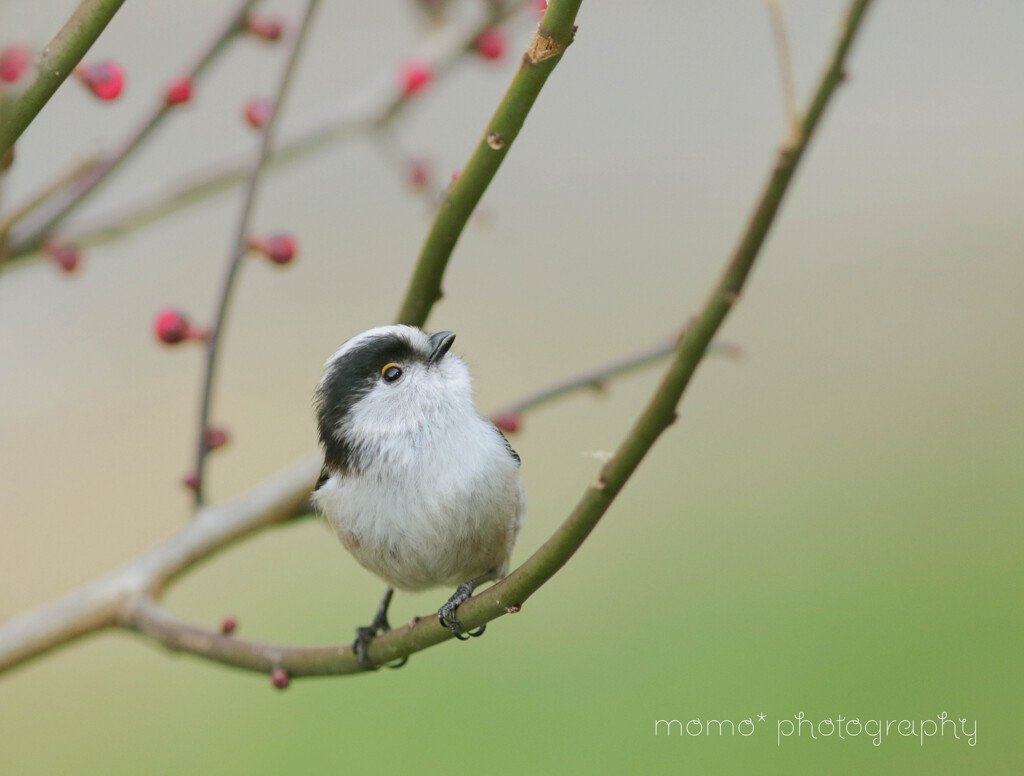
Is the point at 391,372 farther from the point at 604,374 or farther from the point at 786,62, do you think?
the point at 786,62

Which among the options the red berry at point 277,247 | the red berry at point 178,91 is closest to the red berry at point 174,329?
the red berry at point 277,247

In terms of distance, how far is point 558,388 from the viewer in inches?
76.5

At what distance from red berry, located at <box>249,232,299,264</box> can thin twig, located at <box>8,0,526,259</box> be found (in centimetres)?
38

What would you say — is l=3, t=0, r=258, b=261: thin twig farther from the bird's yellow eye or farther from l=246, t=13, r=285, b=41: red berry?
the bird's yellow eye

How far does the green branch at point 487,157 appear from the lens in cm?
106

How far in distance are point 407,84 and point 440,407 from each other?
2.29 ft

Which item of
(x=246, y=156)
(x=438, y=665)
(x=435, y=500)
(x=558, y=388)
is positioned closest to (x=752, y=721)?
(x=438, y=665)

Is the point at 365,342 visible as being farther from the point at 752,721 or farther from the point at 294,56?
the point at 752,721

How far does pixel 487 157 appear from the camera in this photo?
46.7 inches

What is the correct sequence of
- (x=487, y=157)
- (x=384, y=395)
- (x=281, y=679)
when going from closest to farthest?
(x=487, y=157), (x=281, y=679), (x=384, y=395)

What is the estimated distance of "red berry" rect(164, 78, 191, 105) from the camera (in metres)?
1.66

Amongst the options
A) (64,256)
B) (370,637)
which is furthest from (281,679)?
(64,256)

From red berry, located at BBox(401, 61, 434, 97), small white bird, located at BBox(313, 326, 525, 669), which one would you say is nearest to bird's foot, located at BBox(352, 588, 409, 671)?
small white bird, located at BBox(313, 326, 525, 669)

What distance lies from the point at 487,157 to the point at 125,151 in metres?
0.83
